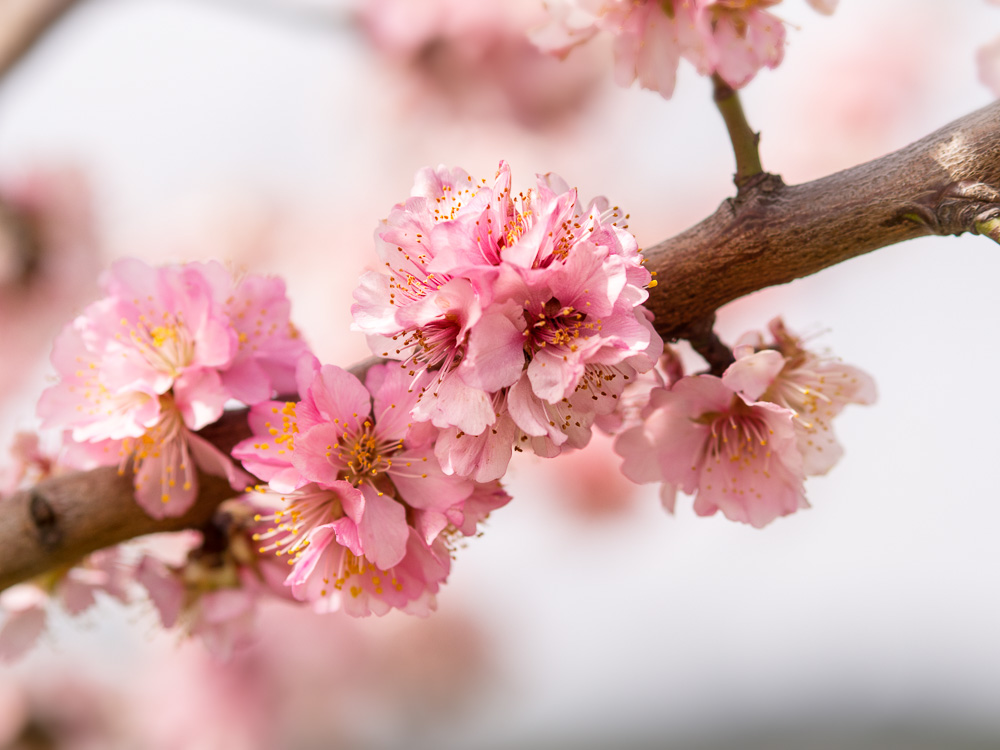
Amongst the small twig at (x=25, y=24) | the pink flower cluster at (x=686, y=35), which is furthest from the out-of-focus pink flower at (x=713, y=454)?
the small twig at (x=25, y=24)

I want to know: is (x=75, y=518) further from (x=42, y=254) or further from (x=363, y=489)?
(x=42, y=254)

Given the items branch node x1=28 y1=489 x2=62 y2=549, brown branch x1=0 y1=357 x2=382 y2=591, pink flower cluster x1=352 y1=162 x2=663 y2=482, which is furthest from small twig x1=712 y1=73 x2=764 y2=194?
branch node x1=28 y1=489 x2=62 y2=549

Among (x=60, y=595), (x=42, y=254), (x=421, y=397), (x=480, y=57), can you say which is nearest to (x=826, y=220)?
(x=421, y=397)

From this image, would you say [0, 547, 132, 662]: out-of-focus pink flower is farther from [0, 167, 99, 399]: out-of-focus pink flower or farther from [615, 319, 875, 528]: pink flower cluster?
[0, 167, 99, 399]: out-of-focus pink flower

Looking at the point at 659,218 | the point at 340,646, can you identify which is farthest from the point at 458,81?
the point at 340,646

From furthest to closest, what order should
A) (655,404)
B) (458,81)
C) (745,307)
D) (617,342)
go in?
(745,307)
(458,81)
(655,404)
(617,342)

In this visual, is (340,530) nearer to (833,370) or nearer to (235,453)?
(235,453)
